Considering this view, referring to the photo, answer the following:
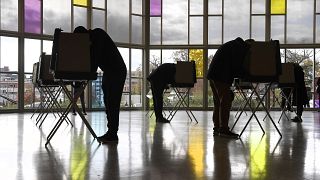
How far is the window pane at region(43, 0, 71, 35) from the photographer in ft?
46.4

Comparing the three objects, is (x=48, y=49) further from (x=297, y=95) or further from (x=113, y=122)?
(x=113, y=122)

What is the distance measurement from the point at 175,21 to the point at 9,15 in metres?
6.25

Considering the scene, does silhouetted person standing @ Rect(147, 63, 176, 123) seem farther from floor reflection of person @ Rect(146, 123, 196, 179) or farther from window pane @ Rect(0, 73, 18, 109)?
window pane @ Rect(0, 73, 18, 109)

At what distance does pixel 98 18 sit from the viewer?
15.4 meters

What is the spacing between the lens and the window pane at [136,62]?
53.1 feet

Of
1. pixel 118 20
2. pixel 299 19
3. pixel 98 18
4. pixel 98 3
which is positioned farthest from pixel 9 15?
pixel 299 19

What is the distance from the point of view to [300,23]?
16516 mm

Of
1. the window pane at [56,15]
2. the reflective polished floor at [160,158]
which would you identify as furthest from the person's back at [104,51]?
the window pane at [56,15]

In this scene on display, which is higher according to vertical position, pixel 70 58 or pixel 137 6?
pixel 137 6

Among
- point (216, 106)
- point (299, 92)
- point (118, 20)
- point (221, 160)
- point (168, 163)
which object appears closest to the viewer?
point (168, 163)

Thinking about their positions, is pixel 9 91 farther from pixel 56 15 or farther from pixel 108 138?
pixel 108 138

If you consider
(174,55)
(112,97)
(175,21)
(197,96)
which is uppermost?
(175,21)

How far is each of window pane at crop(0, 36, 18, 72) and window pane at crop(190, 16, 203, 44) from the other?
258 inches

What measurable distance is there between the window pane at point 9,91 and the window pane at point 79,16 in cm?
283
